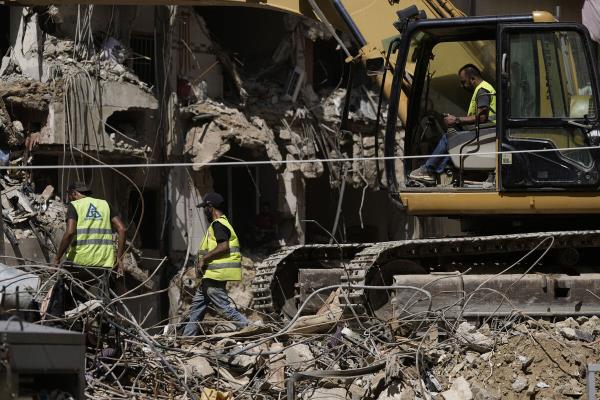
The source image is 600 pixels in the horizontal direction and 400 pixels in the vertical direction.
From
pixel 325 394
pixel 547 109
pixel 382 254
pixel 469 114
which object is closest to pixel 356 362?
pixel 325 394

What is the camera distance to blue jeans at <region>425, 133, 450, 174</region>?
13297 mm

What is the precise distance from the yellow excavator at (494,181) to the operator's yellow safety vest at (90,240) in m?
1.77

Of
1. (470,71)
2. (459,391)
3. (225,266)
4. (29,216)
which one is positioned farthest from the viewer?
(29,216)

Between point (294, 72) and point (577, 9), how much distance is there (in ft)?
17.3

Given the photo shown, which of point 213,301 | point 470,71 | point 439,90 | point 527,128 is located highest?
point 470,71

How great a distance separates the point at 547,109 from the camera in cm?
1292

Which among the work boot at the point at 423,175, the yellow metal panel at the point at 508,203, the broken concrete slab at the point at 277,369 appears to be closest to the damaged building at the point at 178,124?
the work boot at the point at 423,175

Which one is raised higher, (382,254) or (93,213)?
(93,213)

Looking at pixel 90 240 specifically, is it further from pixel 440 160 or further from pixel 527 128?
pixel 527 128

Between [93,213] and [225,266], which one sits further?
[225,266]

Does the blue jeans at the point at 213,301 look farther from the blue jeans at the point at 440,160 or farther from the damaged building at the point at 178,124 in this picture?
the damaged building at the point at 178,124

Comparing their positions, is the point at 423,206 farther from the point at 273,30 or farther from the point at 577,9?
the point at 273,30

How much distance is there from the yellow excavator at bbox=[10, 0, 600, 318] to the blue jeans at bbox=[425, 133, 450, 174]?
0.10 metres

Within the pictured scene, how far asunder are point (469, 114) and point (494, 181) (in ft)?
2.53
